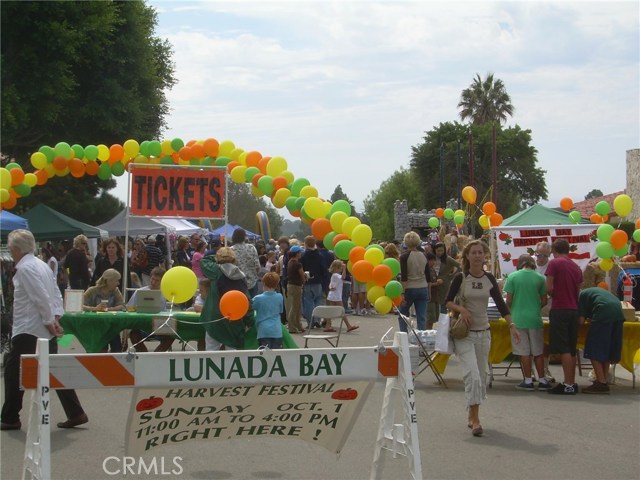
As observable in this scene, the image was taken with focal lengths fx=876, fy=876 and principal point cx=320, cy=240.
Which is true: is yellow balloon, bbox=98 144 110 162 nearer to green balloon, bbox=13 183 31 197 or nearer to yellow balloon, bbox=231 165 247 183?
green balloon, bbox=13 183 31 197

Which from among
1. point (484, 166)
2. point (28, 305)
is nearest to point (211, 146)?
point (28, 305)

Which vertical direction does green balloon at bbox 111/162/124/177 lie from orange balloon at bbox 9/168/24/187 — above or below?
above

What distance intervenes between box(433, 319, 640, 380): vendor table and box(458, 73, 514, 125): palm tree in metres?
72.2

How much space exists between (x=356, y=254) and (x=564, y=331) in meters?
2.54

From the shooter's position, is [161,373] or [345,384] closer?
[161,373]

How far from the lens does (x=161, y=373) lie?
15.0ft

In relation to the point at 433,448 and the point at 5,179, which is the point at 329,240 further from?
the point at 5,179

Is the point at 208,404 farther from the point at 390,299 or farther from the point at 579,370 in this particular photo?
the point at 579,370

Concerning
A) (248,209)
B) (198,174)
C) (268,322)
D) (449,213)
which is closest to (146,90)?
(449,213)

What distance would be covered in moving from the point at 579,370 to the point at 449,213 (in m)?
10.1

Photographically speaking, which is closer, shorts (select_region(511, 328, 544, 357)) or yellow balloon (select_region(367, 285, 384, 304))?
yellow balloon (select_region(367, 285, 384, 304))

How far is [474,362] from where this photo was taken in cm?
788

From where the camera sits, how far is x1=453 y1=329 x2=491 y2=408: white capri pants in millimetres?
7781

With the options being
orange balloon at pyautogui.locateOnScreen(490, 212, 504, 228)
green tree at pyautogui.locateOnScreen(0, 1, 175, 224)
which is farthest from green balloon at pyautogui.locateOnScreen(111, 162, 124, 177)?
green tree at pyautogui.locateOnScreen(0, 1, 175, 224)
